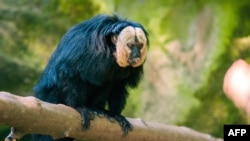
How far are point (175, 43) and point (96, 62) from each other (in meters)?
1.98

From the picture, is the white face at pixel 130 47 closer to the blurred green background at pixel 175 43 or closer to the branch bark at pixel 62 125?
the branch bark at pixel 62 125

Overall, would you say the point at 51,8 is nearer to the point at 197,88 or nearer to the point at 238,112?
the point at 197,88

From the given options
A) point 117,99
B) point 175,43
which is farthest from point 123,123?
point 175,43

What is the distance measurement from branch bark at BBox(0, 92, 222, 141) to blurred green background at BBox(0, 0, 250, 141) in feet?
4.95

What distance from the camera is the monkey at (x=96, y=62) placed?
2.97 meters

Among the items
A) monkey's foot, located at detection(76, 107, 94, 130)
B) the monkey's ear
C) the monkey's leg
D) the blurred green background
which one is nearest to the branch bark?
monkey's foot, located at detection(76, 107, 94, 130)

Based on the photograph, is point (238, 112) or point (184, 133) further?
point (238, 112)

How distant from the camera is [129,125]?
299 cm

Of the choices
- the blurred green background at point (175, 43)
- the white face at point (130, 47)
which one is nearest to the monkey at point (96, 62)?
the white face at point (130, 47)

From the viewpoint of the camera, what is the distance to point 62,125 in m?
2.64

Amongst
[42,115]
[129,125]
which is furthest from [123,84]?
[42,115]

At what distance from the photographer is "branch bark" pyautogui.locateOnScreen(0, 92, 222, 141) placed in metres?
2.40

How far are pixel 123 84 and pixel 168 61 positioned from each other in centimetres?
166

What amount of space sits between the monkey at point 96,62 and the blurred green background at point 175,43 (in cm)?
153
